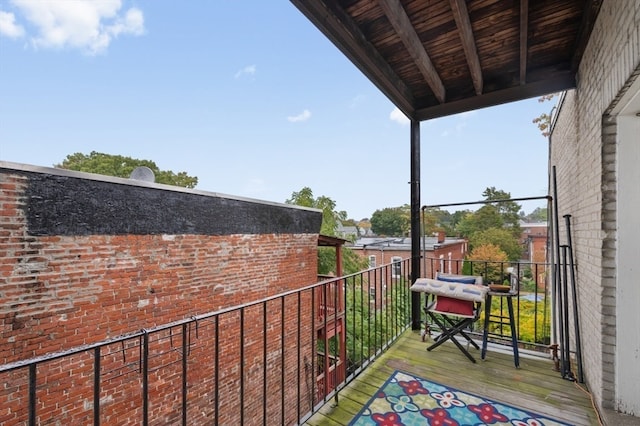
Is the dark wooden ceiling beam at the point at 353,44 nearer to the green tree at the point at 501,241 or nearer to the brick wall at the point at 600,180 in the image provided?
the brick wall at the point at 600,180

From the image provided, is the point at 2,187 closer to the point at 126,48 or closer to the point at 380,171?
the point at 126,48

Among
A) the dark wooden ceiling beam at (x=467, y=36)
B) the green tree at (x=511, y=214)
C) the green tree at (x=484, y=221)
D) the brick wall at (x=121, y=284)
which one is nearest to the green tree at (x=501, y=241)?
the green tree at (x=484, y=221)

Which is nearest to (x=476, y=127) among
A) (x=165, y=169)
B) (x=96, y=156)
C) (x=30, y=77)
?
(x=165, y=169)

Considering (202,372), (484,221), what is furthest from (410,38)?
(484,221)

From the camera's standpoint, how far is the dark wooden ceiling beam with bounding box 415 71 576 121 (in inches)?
97.2

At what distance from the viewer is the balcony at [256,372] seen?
149 centimetres

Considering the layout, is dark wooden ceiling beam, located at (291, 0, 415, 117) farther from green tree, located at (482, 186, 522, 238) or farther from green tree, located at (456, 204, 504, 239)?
green tree, located at (482, 186, 522, 238)

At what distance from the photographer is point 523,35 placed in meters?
2.03

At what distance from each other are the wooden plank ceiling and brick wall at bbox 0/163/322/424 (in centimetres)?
239

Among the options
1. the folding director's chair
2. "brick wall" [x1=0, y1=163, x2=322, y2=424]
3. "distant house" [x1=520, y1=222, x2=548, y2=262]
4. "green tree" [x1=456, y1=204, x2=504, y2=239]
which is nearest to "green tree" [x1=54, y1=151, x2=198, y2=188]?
"brick wall" [x1=0, y1=163, x2=322, y2=424]

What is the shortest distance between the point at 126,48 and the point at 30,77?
600 centimetres

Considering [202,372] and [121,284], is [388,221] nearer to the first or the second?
[202,372]

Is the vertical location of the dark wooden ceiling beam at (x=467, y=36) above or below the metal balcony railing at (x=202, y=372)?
above

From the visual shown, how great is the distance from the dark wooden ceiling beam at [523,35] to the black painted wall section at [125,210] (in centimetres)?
442
